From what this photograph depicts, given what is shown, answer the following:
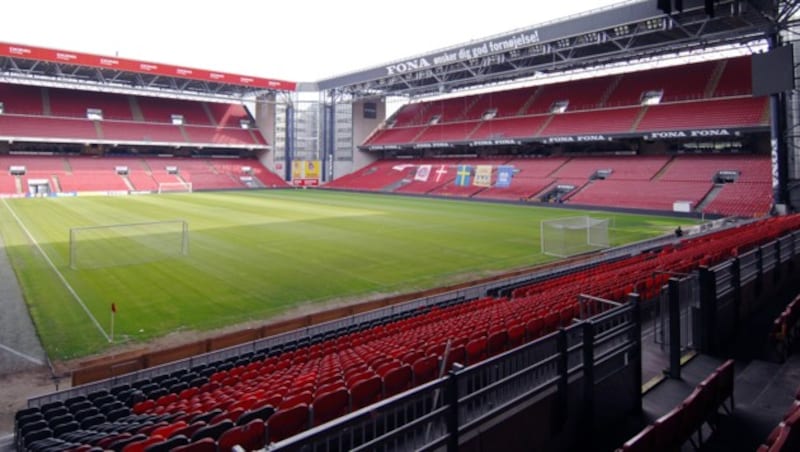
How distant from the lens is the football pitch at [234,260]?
13.4 metres

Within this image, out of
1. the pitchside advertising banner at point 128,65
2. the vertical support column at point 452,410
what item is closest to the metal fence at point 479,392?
the vertical support column at point 452,410

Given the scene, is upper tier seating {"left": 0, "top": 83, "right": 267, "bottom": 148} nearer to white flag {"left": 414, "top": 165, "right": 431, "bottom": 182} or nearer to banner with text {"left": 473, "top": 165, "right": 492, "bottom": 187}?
white flag {"left": 414, "top": 165, "right": 431, "bottom": 182}

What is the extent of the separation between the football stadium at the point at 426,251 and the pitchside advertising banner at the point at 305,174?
0.43 metres

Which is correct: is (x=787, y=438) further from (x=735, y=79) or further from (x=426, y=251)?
(x=735, y=79)

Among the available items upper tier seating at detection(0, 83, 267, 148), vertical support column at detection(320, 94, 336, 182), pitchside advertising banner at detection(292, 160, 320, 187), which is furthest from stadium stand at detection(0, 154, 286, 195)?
vertical support column at detection(320, 94, 336, 182)

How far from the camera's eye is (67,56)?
4841 centimetres

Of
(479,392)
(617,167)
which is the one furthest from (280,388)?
(617,167)

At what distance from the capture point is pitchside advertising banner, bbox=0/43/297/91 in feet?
152

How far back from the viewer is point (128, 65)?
5169 centimetres

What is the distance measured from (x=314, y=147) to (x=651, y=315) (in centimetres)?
6762

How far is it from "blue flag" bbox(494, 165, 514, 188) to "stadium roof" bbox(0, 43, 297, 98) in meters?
30.6

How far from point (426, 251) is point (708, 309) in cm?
1555

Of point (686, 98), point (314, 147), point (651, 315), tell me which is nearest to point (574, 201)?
point (686, 98)

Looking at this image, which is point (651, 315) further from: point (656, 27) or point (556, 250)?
point (656, 27)
